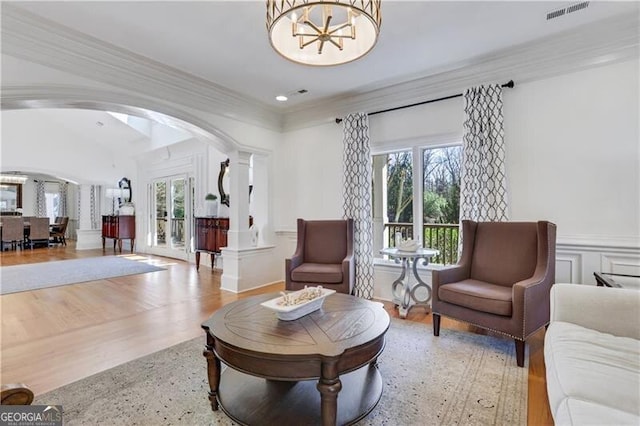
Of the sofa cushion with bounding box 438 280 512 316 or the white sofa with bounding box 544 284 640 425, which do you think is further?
the sofa cushion with bounding box 438 280 512 316

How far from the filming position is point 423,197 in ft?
13.0

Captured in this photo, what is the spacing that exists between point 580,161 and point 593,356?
2187 mm

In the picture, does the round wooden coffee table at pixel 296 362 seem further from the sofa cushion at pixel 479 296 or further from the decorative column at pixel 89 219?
the decorative column at pixel 89 219

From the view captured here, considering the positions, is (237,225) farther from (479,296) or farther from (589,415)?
(589,415)

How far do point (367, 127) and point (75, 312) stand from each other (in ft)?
13.9

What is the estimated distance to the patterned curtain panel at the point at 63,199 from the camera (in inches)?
474

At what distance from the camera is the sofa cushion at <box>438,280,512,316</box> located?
7.88 feet

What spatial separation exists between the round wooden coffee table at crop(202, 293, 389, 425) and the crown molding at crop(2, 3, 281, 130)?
266cm

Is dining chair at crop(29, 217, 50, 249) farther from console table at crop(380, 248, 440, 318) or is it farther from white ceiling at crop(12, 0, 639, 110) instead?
console table at crop(380, 248, 440, 318)

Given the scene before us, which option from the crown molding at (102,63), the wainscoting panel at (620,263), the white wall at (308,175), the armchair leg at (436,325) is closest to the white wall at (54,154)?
the white wall at (308,175)

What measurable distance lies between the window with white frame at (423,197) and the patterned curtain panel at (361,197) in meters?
0.30

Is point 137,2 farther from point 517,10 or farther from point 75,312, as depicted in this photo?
point 75,312

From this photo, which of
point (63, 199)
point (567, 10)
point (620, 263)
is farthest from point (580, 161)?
point (63, 199)

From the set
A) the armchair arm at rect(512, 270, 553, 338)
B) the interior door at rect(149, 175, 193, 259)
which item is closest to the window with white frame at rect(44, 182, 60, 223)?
the interior door at rect(149, 175, 193, 259)
